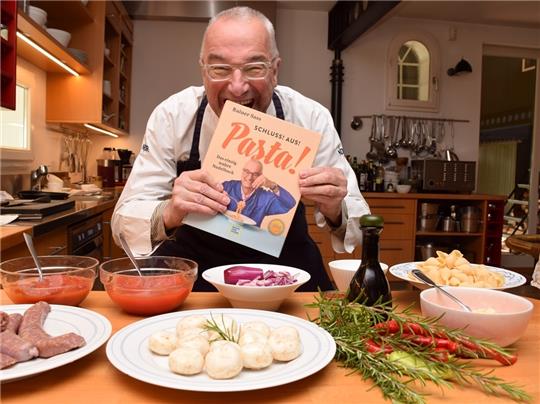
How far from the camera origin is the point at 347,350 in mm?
658

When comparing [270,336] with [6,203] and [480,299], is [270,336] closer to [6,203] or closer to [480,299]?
[480,299]

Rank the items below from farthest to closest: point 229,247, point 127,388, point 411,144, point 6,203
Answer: point 411,144
point 6,203
point 229,247
point 127,388

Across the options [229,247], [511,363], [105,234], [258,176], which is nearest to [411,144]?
[105,234]

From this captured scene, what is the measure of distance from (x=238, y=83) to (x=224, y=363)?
34.9 inches

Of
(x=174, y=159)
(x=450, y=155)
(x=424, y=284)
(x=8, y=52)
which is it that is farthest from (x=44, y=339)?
(x=450, y=155)

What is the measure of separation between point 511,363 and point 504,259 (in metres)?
5.18

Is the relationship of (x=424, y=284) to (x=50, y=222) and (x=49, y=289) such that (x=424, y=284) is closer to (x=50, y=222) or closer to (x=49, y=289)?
(x=49, y=289)

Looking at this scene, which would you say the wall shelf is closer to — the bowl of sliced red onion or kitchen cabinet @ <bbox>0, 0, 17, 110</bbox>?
kitchen cabinet @ <bbox>0, 0, 17, 110</bbox>

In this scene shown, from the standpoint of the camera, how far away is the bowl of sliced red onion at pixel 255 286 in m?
0.86

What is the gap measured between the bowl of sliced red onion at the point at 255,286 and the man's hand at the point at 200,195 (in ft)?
0.62

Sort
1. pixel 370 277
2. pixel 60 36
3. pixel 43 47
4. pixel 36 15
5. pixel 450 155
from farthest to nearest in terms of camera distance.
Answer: pixel 450 155 → pixel 60 36 → pixel 43 47 → pixel 36 15 → pixel 370 277

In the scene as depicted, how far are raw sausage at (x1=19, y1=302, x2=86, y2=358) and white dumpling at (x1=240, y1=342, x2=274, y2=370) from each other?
0.77 ft

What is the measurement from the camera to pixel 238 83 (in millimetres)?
1285

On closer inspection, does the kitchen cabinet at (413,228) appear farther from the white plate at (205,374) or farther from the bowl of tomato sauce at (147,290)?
the white plate at (205,374)
